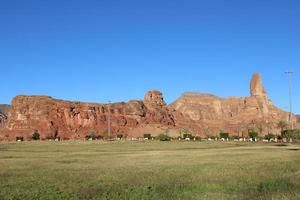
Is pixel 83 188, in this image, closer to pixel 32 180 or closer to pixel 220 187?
pixel 32 180

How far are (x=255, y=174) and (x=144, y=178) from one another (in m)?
6.98

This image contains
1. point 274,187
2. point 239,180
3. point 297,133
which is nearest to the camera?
point 274,187

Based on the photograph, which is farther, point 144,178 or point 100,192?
point 144,178

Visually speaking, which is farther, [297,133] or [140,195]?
[297,133]

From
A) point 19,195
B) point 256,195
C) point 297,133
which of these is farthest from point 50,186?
point 297,133

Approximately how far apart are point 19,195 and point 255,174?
1480 cm

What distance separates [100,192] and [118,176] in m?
7.01

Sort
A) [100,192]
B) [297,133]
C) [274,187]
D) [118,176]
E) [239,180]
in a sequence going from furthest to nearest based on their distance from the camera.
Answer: [297,133] → [118,176] → [239,180] → [274,187] → [100,192]

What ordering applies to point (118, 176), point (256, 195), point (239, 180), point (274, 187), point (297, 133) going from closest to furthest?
point (256, 195), point (274, 187), point (239, 180), point (118, 176), point (297, 133)

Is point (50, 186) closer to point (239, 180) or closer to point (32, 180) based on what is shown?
point (32, 180)

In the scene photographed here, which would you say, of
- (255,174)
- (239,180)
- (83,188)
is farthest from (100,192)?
(255,174)

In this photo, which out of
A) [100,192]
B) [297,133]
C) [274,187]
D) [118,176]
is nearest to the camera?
[100,192]

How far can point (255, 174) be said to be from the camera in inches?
1127

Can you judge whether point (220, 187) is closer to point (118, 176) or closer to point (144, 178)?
point (144, 178)
